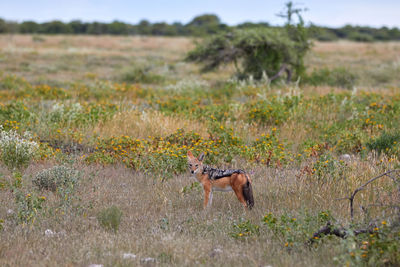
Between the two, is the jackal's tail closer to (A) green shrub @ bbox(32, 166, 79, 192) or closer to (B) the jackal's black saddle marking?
(B) the jackal's black saddle marking

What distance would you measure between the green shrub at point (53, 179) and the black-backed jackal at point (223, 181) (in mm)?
1928

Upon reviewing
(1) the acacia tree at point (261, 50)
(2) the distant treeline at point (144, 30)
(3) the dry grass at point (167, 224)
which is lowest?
(3) the dry grass at point (167, 224)

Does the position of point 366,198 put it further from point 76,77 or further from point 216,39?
point 76,77

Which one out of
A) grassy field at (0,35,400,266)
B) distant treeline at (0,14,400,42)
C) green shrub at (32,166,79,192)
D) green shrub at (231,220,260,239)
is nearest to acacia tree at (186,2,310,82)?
grassy field at (0,35,400,266)

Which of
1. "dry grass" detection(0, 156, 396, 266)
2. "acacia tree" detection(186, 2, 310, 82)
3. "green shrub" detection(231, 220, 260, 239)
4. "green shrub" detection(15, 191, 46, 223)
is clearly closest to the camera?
"dry grass" detection(0, 156, 396, 266)

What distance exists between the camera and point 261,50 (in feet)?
59.3

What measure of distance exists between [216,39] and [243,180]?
1351cm

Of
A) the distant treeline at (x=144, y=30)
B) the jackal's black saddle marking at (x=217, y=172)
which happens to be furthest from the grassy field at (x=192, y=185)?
the distant treeline at (x=144, y=30)

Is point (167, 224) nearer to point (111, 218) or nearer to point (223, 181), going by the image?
point (111, 218)

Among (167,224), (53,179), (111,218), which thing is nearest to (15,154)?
(53,179)

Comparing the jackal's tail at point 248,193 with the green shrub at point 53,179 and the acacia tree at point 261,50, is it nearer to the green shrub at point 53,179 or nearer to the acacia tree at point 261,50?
the green shrub at point 53,179

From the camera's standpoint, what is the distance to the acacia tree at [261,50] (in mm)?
17406

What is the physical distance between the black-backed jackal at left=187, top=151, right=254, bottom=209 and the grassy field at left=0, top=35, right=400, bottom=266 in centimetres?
20

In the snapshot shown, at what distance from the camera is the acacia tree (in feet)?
57.1
